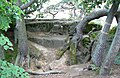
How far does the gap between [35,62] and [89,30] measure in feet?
9.57

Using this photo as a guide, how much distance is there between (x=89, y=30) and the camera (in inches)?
392

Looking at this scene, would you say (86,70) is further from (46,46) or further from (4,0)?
(4,0)

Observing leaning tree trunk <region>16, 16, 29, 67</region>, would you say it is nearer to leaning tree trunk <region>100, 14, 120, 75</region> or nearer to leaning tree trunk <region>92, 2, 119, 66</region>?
leaning tree trunk <region>92, 2, 119, 66</region>

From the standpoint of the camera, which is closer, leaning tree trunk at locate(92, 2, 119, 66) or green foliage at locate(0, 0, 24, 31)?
green foliage at locate(0, 0, 24, 31)

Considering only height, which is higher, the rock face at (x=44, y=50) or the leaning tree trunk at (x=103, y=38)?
the leaning tree trunk at (x=103, y=38)

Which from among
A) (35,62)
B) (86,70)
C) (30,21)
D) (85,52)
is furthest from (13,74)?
(30,21)

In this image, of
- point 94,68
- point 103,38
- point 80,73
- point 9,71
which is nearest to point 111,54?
point 103,38

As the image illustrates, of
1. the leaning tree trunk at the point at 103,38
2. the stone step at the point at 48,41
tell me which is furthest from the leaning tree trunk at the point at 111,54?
the stone step at the point at 48,41

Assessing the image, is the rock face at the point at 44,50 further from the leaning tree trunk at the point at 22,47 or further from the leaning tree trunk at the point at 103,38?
the leaning tree trunk at the point at 103,38

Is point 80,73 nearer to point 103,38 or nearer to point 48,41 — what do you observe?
point 103,38

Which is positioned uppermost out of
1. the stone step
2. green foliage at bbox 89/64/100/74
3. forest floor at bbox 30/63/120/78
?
the stone step

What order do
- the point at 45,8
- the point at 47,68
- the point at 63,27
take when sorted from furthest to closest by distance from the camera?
the point at 45,8
the point at 63,27
the point at 47,68

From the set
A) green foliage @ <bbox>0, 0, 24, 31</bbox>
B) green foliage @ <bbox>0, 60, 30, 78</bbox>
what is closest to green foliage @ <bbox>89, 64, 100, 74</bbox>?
green foliage @ <bbox>0, 60, 30, 78</bbox>

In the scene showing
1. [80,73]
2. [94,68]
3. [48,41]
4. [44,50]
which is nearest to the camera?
[80,73]
